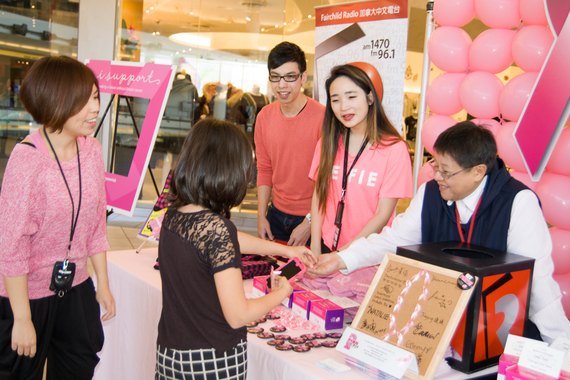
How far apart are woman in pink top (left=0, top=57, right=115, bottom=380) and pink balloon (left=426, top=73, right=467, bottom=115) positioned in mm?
2372

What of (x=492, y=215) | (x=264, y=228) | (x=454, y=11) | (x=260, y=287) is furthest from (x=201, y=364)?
(x=454, y=11)

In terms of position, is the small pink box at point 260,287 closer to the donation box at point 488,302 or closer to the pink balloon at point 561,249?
the donation box at point 488,302

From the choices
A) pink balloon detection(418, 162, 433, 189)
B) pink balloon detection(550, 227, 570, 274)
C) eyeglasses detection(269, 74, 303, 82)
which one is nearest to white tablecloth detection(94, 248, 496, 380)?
eyeglasses detection(269, 74, 303, 82)

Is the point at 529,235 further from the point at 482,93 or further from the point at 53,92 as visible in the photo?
the point at 482,93

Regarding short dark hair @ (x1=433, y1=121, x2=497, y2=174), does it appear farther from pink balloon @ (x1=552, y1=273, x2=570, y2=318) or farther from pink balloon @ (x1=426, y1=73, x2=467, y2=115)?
pink balloon @ (x1=426, y1=73, x2=467, y2=115)

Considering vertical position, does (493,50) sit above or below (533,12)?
below

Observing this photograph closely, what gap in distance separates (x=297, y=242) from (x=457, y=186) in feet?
3.79

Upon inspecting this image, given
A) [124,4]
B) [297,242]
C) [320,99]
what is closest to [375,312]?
[297,242]

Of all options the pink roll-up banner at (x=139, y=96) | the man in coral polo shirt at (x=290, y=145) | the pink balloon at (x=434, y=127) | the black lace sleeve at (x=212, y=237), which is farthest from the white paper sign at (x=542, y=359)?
the pink roll-up banner at (x=139, y=96)

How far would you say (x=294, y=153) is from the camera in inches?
103

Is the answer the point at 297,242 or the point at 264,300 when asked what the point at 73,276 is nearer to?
the point at 264,300

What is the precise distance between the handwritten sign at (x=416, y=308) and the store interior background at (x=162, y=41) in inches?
193

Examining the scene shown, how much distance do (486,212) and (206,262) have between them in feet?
2.96

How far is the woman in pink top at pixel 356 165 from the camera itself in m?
1.97
